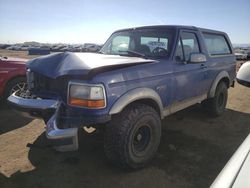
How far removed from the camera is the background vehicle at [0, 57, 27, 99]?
19.7ft

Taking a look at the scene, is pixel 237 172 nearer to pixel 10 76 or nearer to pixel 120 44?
pixel 120 44

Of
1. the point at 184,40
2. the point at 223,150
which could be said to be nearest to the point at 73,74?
the point at 184,40

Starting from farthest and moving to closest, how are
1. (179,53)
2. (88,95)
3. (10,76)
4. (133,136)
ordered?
(10,76), (179,53), (133,136), (88,95)

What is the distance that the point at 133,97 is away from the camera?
314 cm

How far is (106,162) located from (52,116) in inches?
41.2

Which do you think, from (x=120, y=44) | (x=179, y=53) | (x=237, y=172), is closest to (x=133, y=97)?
(x=179, y=53)

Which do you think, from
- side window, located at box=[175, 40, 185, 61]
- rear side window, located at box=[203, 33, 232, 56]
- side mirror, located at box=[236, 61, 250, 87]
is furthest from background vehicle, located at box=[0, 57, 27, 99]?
side mirror, located at box=[236, 61, 250, 87]

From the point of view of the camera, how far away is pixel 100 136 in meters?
4.46

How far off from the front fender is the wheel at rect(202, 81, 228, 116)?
2362 millimetres

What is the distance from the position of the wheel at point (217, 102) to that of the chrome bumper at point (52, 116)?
3.54 m

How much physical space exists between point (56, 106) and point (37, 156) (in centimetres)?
110

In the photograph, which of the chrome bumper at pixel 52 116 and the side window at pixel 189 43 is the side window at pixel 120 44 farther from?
the chrome bumper at pixel 52 116

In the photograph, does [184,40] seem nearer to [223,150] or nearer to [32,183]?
[223,150]

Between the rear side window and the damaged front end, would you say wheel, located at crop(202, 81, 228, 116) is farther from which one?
the damaged front end
